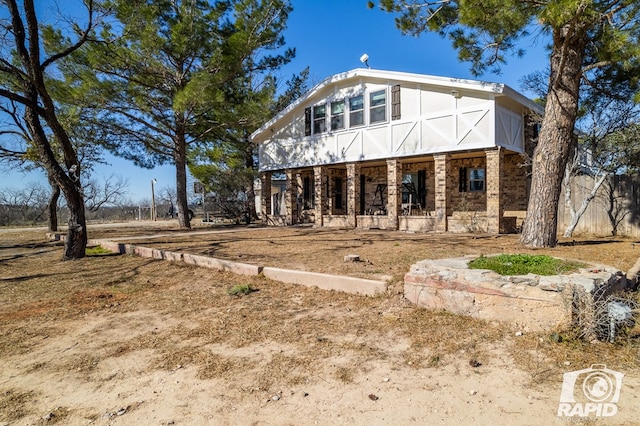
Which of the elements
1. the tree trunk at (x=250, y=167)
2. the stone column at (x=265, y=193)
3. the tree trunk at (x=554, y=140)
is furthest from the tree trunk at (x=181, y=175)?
the tree trunk at (x=554, y=140)

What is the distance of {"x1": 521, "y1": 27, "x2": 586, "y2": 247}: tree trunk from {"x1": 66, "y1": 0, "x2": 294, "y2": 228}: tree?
9.82 metres

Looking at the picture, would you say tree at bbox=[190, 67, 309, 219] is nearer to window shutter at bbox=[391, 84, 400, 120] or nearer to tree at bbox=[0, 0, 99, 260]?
window shutter at bbox=[391, 84, 400, 120]

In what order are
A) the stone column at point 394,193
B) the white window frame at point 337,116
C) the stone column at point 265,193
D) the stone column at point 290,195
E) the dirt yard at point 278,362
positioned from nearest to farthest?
the dirt yard at point 278,362 → the stone column at point 394,193 → the white window frame at point 337,116 → the stone column at point 290,195 → the stone column at point 265,193

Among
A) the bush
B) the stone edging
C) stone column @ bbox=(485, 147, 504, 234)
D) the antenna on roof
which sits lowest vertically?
the stone edging

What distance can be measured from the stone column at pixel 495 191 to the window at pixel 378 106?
4.17m

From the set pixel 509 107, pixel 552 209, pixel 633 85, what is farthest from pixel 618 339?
pixel 509 107

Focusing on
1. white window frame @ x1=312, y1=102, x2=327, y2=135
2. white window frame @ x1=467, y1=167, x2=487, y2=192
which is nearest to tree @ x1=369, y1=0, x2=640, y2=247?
white window frame @ x1=467, y1=167, x2=487, y2=192

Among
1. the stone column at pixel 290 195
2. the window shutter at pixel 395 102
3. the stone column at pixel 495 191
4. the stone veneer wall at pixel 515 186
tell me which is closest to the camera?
the stone column at pixel 495 191

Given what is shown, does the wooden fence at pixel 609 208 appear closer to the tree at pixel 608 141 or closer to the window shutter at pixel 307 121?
the tree at pixel 608 141

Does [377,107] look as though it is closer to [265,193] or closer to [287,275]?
[265,193]

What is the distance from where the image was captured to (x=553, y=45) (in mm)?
7703

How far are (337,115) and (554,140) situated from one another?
30.2ft

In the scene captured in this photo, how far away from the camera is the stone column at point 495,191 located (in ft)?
36.4

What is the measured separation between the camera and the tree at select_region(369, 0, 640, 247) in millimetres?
5926
